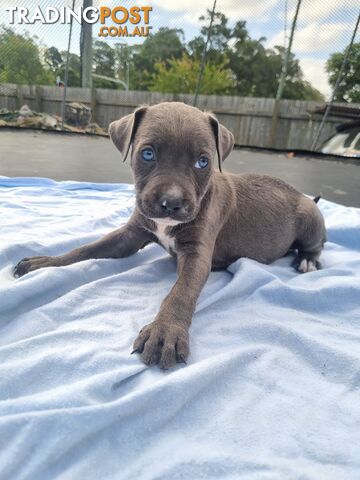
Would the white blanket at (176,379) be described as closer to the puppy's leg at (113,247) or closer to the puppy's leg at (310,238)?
the puppy's leg at (113,247)

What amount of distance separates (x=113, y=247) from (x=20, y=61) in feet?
54.4

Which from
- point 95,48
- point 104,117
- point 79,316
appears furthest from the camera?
point 104,117

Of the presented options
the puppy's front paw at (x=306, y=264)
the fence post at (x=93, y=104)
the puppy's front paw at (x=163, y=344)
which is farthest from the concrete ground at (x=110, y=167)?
the fence post at (x=93, y=104)

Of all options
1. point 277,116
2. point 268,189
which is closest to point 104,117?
point 277,116

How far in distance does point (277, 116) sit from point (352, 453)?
15.8 metres

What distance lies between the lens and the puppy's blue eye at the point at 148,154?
7.26 ft

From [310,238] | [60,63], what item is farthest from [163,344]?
[60,63]

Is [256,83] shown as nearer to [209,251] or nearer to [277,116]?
[277,116]

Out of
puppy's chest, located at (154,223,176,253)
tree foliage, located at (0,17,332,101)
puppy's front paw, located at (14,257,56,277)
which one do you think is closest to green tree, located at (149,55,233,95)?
tree foliage, located at (0,17,332,101)

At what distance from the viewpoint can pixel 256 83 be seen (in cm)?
2595

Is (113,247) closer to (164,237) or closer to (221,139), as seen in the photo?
(164,237)

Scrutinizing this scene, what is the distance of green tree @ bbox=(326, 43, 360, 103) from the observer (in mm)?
13909

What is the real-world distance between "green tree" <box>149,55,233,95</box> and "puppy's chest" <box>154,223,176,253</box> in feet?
81.1

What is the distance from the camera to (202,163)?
7.48 ft
